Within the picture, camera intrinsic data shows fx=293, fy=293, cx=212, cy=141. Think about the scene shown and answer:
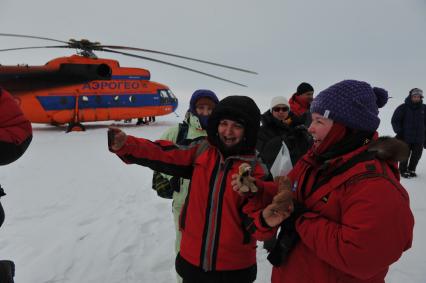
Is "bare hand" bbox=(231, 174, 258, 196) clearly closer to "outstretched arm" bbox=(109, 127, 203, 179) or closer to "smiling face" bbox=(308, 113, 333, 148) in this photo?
"smiling face" bbox=(308, 113, 333, 148)

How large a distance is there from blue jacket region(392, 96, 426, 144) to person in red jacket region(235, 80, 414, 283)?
19.7ft

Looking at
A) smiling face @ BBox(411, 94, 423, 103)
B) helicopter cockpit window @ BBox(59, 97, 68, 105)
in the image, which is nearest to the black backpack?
smiling face @ BBox(411, 94, 423, 103)

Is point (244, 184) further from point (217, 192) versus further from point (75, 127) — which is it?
point (75, 127)

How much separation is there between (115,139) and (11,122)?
715 millimetres

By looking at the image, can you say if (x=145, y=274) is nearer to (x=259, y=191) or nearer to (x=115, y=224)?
(x=115, y=224)

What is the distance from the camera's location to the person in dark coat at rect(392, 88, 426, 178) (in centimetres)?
622

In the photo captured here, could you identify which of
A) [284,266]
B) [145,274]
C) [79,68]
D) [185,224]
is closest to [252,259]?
[284,266]

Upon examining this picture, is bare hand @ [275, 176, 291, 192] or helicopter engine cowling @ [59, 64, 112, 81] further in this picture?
helicopter engine cowling @ [59, 64, 112, 81]

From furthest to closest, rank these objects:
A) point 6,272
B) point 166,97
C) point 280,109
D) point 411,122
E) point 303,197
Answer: point 166,97
point 411,122
point 280,109
point 6,272
point 303,197

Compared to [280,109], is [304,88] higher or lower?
higher

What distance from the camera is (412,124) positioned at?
6316 mm

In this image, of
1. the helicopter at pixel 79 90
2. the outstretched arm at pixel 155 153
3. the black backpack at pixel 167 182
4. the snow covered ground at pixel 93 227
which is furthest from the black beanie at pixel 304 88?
the helicopter at pixel 79 90

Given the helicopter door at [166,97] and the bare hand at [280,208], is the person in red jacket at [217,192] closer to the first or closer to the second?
the bare hand at [280,208]

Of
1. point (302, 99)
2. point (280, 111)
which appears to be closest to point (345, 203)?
point (280, 111)
